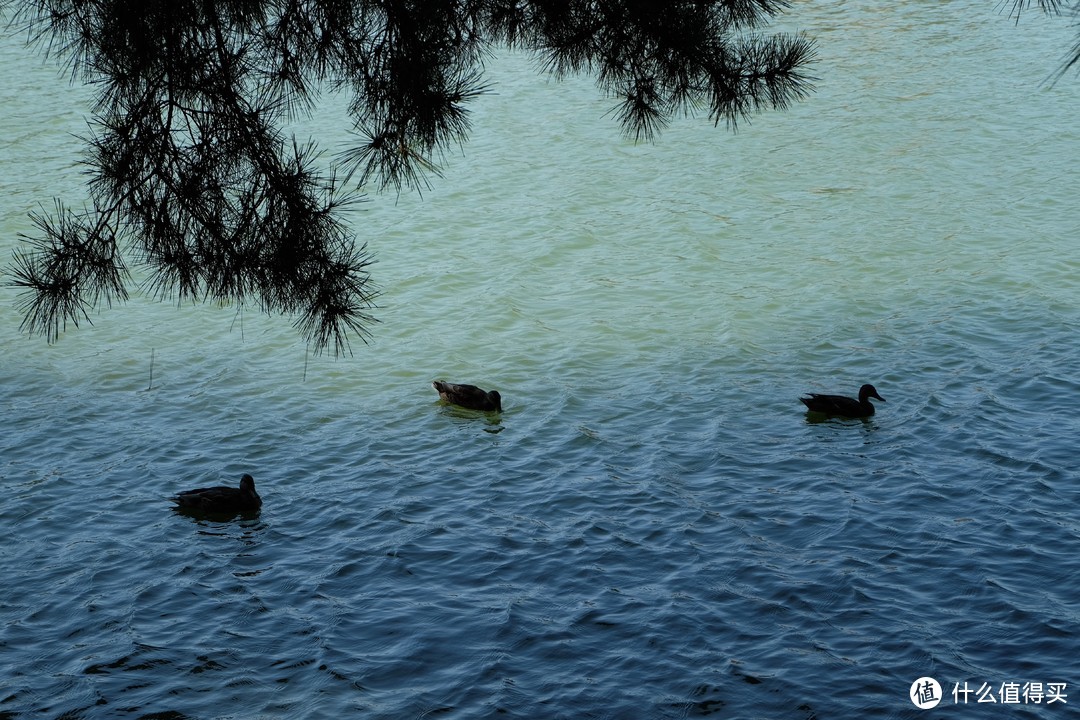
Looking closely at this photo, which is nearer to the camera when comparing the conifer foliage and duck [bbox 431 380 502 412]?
the conifer foliage

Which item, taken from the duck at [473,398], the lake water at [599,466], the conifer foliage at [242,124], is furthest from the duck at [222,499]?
the conifer foliage at [242,124]

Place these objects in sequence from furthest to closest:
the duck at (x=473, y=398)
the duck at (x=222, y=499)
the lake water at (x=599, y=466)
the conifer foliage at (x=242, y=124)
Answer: the duck at (x=473, y=398) → the duck at (x=222, y=499) → the lake water at (x=599, y=466) → the conifer foliage at (x=242, y=124)

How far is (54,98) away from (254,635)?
80.6 ft

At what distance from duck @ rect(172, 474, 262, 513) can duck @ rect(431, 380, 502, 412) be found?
311cm

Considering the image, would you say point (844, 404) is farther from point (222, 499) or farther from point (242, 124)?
point (242, 124)

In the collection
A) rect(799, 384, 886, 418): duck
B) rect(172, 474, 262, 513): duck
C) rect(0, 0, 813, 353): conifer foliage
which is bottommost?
rect(172, 474, 262, 513): duck

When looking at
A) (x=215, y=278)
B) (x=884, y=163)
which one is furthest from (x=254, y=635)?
(x=884, y=163)

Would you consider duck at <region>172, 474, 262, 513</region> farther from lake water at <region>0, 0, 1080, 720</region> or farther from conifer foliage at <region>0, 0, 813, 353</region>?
conifer foliage at <region>0, 0, 813, 353</region>

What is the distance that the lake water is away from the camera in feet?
30.8

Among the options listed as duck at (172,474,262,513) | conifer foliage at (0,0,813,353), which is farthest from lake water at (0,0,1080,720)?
conifer foliage at (0,0,813,353)

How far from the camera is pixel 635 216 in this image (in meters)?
23.1

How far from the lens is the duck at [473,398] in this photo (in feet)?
48.2

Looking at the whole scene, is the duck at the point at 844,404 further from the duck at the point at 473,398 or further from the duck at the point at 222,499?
the duck at the point at 222,499

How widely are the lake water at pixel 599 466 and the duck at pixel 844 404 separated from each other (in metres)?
0.23
